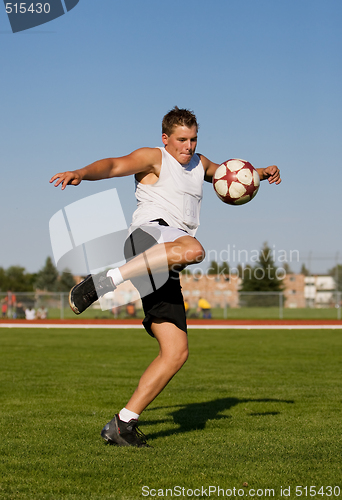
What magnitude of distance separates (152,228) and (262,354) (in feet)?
33.0

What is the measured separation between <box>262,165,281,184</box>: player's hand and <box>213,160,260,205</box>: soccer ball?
0.13 metres

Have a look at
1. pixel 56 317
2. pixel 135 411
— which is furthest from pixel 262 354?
pixel 56 317

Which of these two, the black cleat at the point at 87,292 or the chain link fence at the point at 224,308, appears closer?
the black cleat at the point at 87,292

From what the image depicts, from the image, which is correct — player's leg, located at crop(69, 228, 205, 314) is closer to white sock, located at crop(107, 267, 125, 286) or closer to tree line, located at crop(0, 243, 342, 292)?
white sock, located at crop(107, 267, 125, 286)

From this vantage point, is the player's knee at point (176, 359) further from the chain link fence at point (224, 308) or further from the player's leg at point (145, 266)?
the chain link fence at point (224, 308)

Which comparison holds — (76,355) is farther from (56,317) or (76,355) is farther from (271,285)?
(271,285)

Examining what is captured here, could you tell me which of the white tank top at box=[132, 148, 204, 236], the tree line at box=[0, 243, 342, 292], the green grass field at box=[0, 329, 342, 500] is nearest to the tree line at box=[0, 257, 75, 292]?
the tree line at box=[0, 243, 342, 292]

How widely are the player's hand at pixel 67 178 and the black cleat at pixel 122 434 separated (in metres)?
1.90

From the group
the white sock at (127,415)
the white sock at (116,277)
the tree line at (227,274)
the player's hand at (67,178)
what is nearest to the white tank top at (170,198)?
the white sock at (116,277)

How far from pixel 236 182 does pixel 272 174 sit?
462mm

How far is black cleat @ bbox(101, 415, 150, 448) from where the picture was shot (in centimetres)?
424

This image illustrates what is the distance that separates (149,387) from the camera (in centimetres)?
427

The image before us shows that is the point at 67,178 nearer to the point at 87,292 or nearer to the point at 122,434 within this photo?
the point at 87,292

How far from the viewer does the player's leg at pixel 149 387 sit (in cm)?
425
